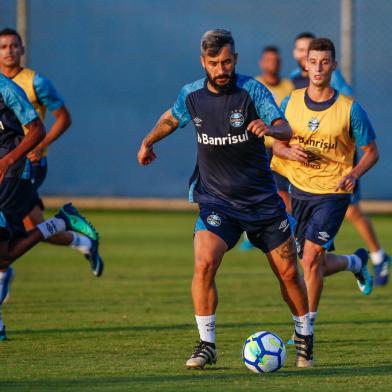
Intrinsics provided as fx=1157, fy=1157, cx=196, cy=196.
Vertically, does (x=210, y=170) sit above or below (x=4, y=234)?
above

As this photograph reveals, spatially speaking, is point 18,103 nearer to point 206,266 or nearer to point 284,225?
point 206,266

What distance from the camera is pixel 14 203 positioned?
8.73 m

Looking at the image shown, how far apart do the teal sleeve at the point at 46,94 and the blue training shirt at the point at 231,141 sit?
3.29 m

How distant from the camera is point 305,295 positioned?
291 inches

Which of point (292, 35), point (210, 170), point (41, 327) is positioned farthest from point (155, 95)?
point (210, 170)

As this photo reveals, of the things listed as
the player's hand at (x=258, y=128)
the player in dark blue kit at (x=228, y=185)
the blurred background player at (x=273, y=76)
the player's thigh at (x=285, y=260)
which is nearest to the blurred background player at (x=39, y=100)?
the player in dark blue kit at (x=228, y=185)

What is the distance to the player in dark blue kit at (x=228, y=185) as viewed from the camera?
275 inches

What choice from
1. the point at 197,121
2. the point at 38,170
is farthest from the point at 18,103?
the point at 38,170

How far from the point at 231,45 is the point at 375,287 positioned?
5.99m

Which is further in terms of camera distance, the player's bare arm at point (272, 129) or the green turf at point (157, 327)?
the player's bare arm at point (272, 129)

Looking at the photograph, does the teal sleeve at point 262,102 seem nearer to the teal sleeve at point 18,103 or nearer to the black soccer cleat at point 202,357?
the black soccer cleat at point 202,357

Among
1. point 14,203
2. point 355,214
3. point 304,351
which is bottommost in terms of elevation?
point 355,214

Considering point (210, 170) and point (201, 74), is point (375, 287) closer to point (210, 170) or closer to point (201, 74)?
point (210, 170)

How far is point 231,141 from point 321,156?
1585 mm
